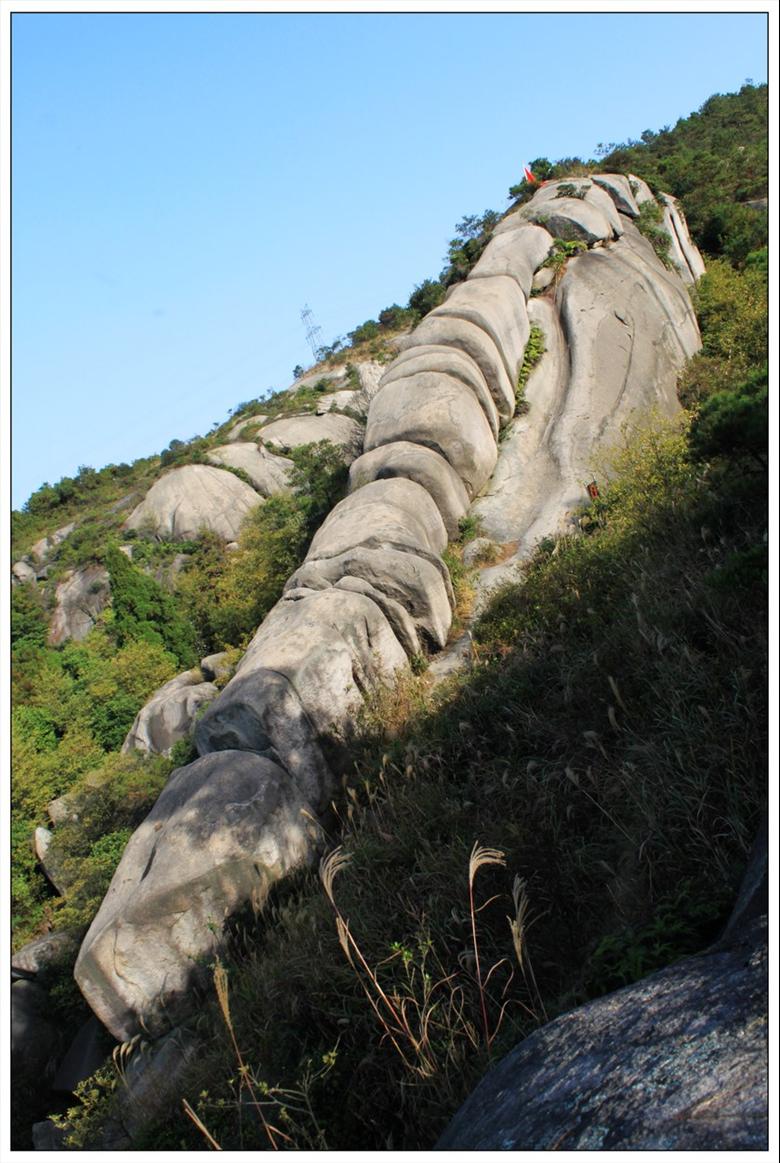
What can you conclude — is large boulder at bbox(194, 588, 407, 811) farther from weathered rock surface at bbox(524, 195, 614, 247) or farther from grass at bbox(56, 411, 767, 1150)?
weathered rock surface at bbox(524, 195, 614, 247)

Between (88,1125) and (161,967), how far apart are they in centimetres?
126

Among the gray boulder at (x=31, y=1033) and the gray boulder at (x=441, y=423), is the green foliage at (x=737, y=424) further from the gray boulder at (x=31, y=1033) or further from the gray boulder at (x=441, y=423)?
the gray boulder at (x=31, y=1033)

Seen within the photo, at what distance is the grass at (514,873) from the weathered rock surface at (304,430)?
3108 centimetres

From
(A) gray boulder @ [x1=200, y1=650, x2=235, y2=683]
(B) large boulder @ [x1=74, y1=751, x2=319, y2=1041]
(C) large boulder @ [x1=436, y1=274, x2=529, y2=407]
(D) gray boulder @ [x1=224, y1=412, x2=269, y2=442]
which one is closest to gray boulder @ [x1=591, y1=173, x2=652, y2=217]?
(C) large boulder @ [x1=436, y1=274, x2=529, y2=407]

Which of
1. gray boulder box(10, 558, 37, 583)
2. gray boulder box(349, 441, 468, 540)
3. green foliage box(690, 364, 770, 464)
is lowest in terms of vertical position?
green foliage box(690, 364, 770, 464)

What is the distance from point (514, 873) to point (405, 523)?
25.9ft

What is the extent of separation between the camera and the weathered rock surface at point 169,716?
17.5m

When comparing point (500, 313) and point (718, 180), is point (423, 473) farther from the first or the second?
point (718, 180)

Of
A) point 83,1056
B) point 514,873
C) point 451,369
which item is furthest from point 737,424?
point 451,369

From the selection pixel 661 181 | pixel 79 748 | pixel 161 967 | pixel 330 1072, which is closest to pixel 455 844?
pixel 330 1072

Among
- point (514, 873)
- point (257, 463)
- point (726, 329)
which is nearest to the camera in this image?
point (514, 873)

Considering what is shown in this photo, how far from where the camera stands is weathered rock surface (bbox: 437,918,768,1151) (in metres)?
2.22

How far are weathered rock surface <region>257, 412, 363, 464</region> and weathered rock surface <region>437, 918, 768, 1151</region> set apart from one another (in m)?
35.0

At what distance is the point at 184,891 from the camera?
728cm
